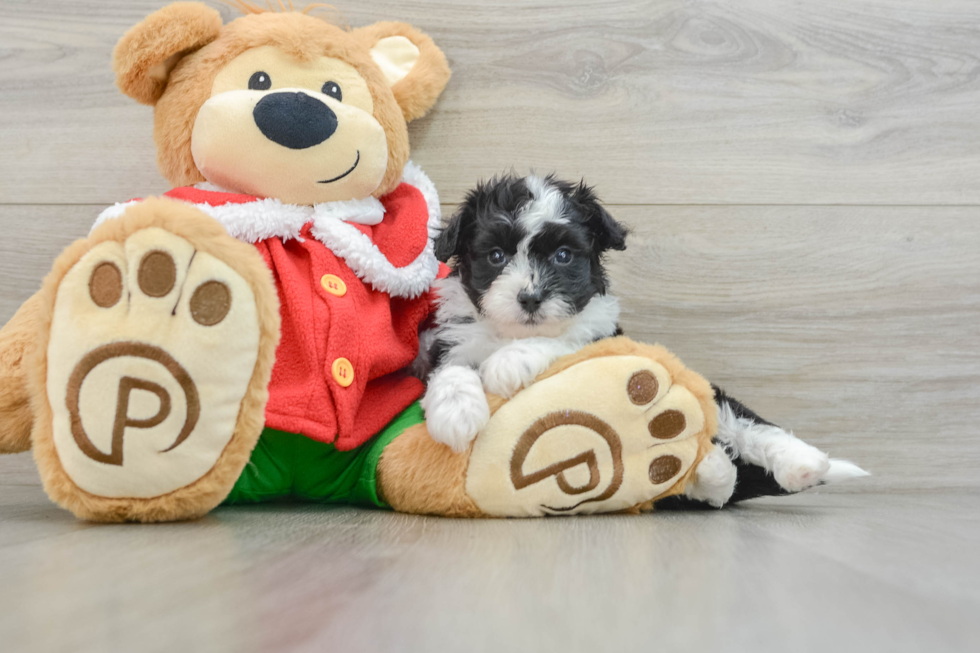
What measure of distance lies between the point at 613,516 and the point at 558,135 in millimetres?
944

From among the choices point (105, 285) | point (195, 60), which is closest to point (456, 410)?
point (105, 285)

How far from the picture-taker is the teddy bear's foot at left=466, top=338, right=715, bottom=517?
1047mm

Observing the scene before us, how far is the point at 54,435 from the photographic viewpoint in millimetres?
916

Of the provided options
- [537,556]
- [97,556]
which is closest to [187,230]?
[97,556]

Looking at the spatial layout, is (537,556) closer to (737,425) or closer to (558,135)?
(737,425)

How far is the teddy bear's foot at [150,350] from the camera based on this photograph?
88cm

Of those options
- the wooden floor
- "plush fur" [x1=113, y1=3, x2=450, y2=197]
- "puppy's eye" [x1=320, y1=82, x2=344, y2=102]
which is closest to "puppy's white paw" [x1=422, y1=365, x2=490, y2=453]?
"plush fur" [x1=113, y1=3, x2=450, y2=197]

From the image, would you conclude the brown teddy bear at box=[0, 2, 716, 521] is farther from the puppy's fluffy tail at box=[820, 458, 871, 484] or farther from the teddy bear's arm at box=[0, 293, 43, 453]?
the puppy's fluffy tail at box=[820, 458, 871, 484]

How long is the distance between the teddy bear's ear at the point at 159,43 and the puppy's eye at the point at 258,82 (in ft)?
0.40

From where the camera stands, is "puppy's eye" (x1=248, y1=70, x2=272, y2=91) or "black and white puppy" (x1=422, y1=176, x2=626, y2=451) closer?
"black and white puppy" (x1=422, y1=176, x2=626, y2=451)

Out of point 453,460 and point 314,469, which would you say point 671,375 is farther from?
point 314,469

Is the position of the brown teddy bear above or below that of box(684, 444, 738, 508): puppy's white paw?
above

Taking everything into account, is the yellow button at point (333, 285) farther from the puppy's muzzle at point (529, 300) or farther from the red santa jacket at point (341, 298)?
the puppy's muzzle at point (529, 300)

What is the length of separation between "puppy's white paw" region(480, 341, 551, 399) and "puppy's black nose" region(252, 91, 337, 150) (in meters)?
0.50
